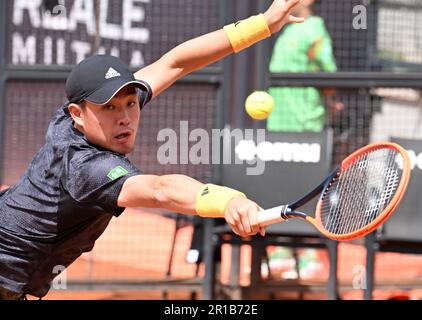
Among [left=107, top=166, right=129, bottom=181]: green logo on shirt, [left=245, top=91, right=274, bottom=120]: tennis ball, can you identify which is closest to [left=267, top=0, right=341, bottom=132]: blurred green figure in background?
[left=245, top=91, right=274, bottom=120]: tennis ball

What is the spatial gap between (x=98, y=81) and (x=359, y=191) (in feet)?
4.43

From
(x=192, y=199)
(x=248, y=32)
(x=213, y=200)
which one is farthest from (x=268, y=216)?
(x=248, y=32)

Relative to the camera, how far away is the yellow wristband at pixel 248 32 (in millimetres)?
4656

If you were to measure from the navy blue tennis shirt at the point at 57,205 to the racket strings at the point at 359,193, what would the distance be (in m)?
1.01

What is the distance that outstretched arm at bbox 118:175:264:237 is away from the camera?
135 inches

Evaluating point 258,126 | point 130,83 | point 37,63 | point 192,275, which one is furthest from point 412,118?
point 130,83

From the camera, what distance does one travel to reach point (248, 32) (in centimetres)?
468

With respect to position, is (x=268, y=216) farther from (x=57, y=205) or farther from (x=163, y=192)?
(x=57, y=205)

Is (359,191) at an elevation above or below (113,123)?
below

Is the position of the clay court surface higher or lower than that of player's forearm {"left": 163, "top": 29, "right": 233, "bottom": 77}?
lower

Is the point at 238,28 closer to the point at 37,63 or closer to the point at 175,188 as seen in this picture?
the point at 175,188

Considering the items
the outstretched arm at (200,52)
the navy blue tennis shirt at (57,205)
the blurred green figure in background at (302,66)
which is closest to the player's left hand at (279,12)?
the outstretched arm at (200,52)

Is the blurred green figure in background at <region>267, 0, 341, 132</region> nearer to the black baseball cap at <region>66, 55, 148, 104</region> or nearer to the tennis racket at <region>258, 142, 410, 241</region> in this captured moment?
the tennis racket at <region>258, 142, 410, 241</region>

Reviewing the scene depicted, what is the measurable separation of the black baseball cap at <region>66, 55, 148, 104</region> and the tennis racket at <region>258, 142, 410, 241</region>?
93 cm
